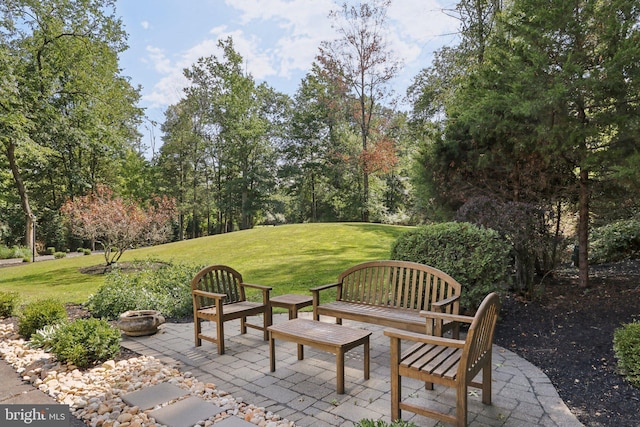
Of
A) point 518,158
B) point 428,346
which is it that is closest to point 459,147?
point 518,158

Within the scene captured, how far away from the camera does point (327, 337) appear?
10.3 feet

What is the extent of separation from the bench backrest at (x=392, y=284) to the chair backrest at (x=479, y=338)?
1091 millimetres

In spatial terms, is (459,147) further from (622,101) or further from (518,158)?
(622,101)

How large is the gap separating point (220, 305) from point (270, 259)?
266 inches

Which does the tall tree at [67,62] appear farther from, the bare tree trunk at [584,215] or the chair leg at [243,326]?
the bare tree trunk at [584,215]

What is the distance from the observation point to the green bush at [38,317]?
4.43 m

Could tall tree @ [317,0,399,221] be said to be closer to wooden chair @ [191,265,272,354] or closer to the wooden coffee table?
wooden chair @ [191,265,272,354]

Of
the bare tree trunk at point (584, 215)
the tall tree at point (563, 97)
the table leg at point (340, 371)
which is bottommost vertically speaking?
the table leg at point (340, 371)

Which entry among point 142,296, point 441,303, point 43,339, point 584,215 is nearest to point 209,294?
point 43,339

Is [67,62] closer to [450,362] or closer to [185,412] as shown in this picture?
[185,412]

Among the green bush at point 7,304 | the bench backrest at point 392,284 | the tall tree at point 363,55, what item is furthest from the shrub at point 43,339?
the tall tree at point 363,55

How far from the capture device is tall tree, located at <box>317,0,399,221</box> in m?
17.8

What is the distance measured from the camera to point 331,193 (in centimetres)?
2516

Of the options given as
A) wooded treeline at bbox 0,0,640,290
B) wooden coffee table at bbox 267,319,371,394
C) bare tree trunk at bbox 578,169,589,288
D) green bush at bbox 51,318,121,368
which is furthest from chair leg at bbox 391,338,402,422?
bare tree trunk at bbox 578,169,589,288
